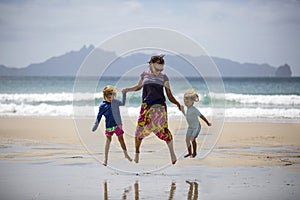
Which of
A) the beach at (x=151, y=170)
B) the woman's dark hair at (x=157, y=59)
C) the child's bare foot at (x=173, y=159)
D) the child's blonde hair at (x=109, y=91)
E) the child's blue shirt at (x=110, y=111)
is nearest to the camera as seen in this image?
the beach at (x=151, y=170)

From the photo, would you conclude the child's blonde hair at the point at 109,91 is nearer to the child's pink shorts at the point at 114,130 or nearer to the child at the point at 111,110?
the child at the point at 111,110

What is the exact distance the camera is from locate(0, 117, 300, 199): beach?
7.58 meters

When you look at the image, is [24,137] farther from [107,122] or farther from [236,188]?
[236,188]

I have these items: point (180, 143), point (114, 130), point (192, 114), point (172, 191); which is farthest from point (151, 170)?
point (172, 191)

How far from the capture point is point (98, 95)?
111 ft

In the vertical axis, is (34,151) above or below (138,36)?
below

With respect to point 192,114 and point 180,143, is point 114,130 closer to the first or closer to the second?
point 192,114

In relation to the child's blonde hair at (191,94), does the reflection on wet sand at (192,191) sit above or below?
below

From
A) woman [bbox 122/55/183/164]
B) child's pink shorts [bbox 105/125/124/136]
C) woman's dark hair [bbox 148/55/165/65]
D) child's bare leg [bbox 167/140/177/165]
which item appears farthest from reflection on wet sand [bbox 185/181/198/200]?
woman's dark hair [bbox 148/55/165/65]

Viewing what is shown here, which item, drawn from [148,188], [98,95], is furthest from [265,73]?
[148,188]

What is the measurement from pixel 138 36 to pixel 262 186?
2798 mm

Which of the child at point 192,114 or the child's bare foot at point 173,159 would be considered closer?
the child's bare foot at point 173,159

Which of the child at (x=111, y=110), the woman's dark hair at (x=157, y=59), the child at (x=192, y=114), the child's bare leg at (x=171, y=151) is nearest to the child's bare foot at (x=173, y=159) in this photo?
the child's bare leg at (x=171, y=151)

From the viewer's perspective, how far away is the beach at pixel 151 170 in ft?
24.9
